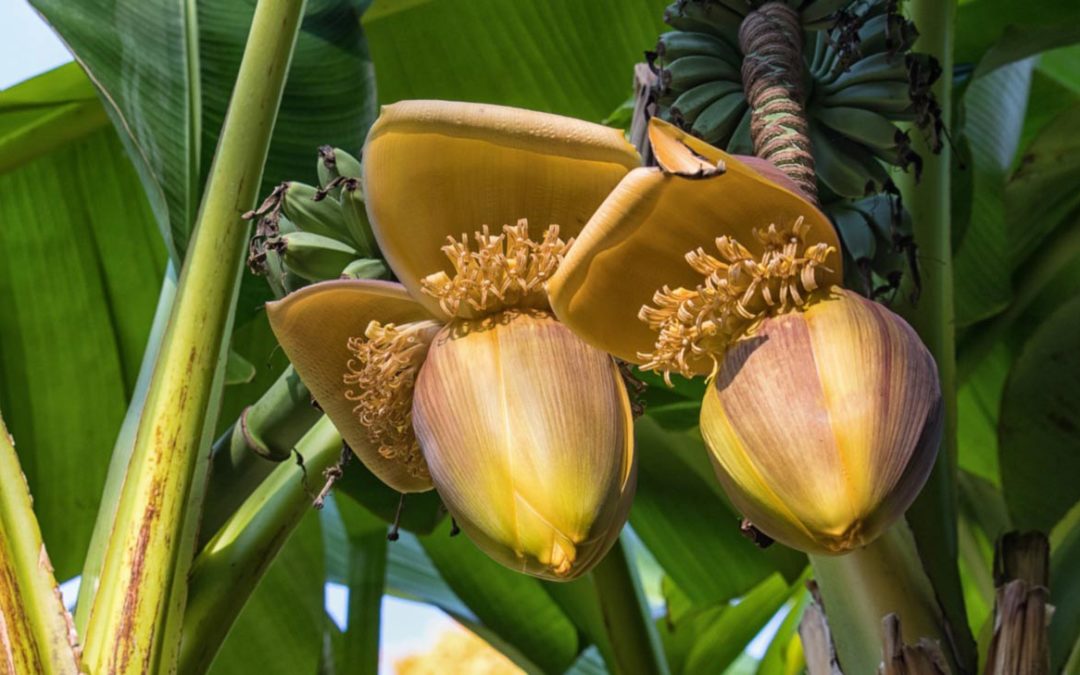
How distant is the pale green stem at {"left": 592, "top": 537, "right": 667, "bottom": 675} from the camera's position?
110 cm

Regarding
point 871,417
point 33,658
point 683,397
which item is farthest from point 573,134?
point 683,397

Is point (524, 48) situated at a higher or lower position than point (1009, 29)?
higher

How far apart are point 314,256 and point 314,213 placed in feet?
0.12

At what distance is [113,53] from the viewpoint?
0.98 metres

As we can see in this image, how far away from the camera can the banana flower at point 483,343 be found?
503mm

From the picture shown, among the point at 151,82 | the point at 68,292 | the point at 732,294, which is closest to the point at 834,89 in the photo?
the point at 732,294

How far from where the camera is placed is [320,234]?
2.55 feet

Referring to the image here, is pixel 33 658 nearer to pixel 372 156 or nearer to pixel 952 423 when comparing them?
pixel 372 156

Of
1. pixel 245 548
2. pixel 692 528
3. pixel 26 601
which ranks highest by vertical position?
pixel 26 601

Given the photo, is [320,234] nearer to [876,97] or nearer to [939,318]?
[876,97]

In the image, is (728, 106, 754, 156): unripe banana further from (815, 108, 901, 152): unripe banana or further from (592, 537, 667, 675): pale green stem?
(592, 537, 667, 675): pale green stem

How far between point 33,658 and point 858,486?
39 cm

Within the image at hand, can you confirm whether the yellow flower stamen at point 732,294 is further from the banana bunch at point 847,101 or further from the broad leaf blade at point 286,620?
the broad leaf blade at point 286,620

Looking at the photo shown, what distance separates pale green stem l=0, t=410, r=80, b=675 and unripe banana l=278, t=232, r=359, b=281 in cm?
21
